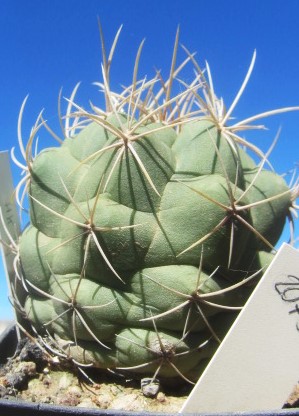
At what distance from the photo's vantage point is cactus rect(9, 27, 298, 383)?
2.96ft

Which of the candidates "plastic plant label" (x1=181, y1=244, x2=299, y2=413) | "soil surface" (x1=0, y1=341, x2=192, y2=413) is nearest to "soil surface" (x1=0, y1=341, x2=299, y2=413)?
"soil surface" (x1=0, y1=341, x2=192, y2=413)

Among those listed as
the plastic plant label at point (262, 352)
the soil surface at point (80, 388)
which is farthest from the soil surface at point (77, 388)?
the plastic plant label at point (262, 352)

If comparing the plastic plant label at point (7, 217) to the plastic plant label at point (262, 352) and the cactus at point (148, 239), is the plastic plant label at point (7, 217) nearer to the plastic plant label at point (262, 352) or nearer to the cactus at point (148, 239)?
the cactus at point (148, 239)

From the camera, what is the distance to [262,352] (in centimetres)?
89

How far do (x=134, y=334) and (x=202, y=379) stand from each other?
15cm

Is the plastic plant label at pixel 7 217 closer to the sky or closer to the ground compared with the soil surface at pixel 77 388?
closer to the sky

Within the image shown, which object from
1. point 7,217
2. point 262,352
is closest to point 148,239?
point 262,352

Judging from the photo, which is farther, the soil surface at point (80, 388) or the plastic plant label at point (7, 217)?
the plastic plant label at point (7, 217)

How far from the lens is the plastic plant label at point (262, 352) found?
854 millimetres

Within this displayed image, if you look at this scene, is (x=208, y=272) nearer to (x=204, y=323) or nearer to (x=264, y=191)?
(x=204, y=323)

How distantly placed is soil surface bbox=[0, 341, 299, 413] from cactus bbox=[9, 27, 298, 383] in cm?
3

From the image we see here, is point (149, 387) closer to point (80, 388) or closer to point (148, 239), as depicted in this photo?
point (80, 388)

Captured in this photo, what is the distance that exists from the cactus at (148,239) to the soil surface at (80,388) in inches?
1.3

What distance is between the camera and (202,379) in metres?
0.84
